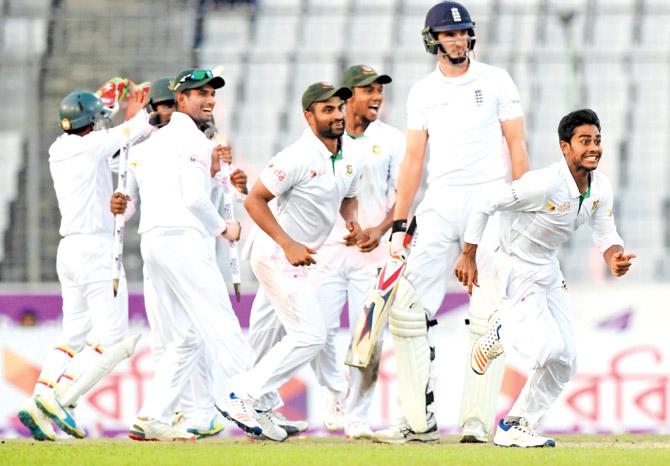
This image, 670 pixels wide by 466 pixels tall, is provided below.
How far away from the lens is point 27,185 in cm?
1554

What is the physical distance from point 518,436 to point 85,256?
129 inches

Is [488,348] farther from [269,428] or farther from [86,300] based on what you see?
[86,300]

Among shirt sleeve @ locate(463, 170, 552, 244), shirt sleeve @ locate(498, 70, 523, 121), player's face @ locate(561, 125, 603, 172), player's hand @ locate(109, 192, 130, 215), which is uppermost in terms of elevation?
shirt sleeve @ locate(498, 70, 523, 121)

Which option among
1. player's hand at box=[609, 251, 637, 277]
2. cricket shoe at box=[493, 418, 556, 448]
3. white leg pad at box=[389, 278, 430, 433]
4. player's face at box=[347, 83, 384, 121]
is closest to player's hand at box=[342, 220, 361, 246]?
white leg pad at box=[389, 278, 430, 433]

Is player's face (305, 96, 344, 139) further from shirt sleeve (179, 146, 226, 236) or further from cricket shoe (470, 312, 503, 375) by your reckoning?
cricket shoe (470, 312, 503, 375)

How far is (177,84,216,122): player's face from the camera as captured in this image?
9758mm

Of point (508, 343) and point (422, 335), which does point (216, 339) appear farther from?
point (508, 343)

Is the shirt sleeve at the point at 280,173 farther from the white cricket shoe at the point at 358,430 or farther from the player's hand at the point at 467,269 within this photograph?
the white cricket shoe at the point at 358,430

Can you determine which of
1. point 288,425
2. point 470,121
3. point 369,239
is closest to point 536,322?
point 470,121

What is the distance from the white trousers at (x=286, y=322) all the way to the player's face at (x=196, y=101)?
1.07 metres

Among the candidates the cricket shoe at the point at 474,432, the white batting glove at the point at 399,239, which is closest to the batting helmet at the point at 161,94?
the white batting glove at the point at 399,239

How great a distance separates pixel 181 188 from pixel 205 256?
446 mm

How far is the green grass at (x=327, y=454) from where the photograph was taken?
7.78 metres

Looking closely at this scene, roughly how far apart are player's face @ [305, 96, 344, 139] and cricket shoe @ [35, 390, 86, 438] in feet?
8.18
